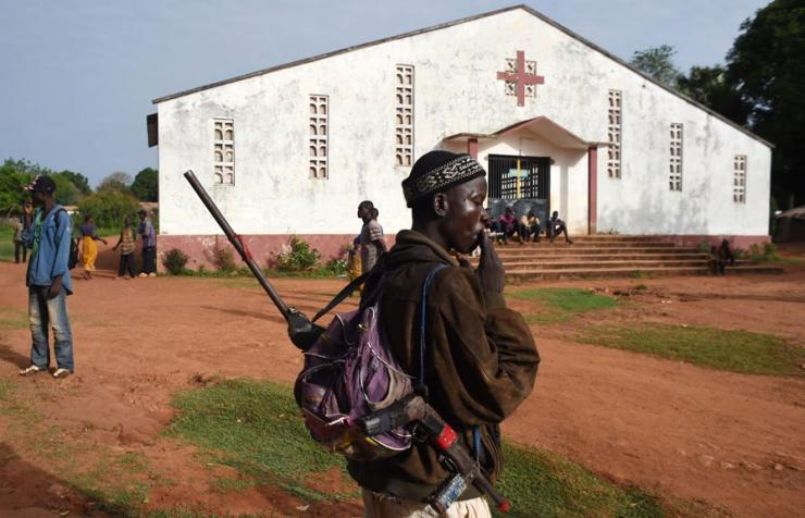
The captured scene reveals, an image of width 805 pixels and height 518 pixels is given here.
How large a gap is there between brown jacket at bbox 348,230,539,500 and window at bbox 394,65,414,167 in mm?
16847

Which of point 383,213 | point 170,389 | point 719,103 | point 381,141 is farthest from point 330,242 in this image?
point 719,103

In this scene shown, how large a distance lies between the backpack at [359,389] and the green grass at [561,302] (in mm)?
8368

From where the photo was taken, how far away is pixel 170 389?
594cm

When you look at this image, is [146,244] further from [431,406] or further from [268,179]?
[431,406]

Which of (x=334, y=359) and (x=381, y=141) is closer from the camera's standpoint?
(x=334, y=359)

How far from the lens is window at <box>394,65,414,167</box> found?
60.4ft

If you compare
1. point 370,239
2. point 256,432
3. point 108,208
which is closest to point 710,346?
point 370,239

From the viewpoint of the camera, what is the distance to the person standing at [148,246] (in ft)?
53.5

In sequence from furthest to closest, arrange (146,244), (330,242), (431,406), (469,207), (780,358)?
(330,242)
(146,244)
(780,358)
(469,207)
(431,406)

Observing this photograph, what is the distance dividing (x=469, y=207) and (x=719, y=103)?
35.4 meters

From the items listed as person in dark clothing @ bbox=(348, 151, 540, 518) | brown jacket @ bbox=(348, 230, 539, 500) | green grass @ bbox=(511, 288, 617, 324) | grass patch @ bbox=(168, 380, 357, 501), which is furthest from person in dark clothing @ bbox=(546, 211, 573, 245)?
brown jacket @ bbox=(348, 230, 539, 500)

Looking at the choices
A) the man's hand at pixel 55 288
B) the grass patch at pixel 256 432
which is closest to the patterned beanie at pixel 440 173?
the grass patch at pixel 256 432

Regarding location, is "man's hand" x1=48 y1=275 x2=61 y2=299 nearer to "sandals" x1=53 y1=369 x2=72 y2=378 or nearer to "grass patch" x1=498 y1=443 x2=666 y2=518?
"sandals" x1=53 y1=369 x2=72 y2=378

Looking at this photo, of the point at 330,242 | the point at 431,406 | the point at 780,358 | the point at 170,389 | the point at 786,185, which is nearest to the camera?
the point at 431,406
